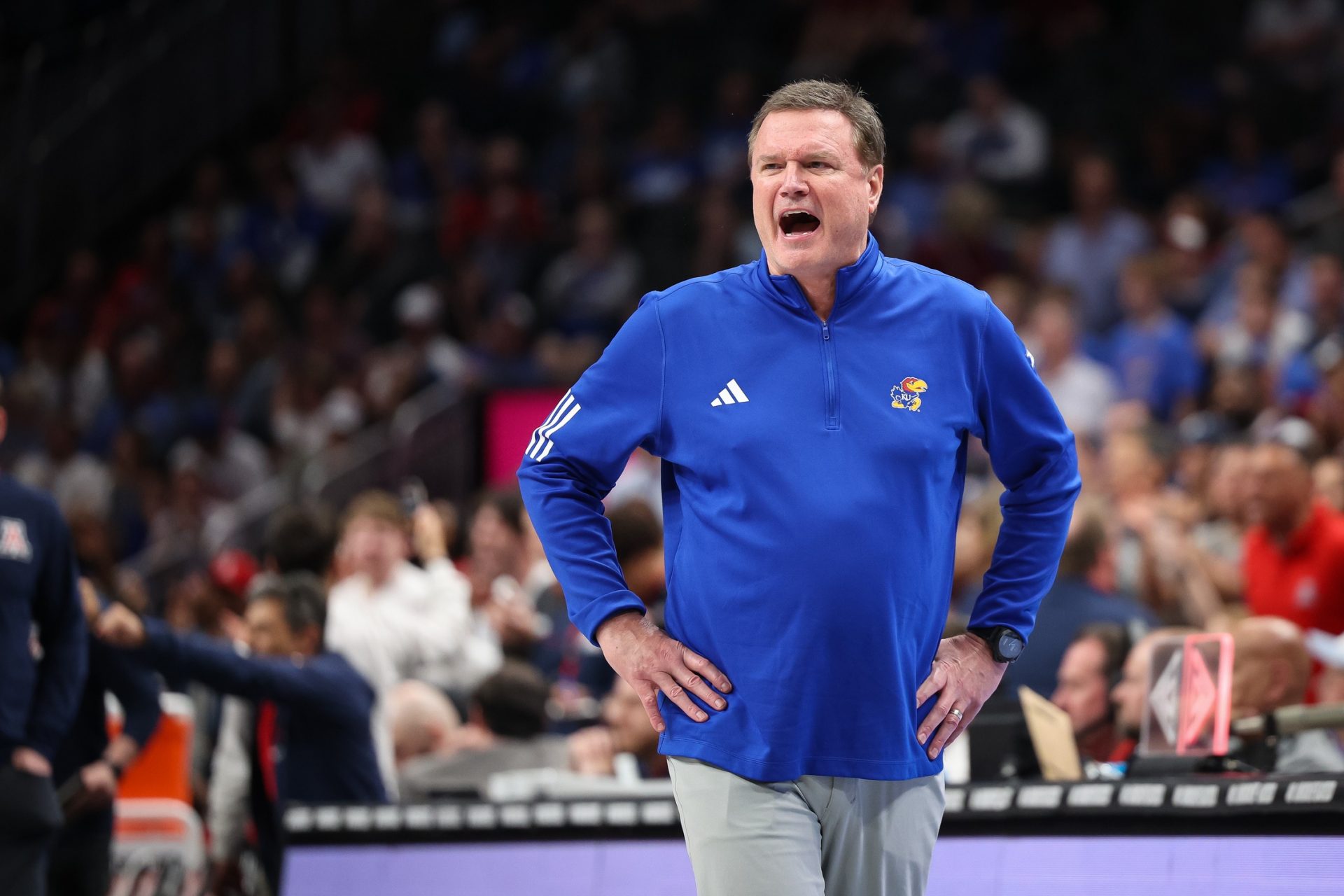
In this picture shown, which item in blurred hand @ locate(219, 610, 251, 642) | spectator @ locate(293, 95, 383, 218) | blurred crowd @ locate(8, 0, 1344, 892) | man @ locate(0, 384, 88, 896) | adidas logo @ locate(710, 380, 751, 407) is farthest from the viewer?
Answer: spectator @ locate(293, 95, 383, 218)

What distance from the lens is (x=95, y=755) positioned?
592cm

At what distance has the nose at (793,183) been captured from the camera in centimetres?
302

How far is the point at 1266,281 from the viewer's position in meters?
9.84

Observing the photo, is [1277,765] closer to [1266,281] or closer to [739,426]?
[739,426]

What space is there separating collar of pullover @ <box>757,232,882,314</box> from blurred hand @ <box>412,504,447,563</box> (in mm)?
5427

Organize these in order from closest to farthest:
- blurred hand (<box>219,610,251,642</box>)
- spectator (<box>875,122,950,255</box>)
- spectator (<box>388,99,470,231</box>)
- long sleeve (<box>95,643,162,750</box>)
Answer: long sleeve (<box>95,643,162,750</box>), blurred hand (<box>219,610,251,642</box>), spectator (<box>875,122,950,255</box>), spectator (<box>388,99,470,231</box>)

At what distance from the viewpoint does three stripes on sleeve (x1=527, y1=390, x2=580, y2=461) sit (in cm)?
313

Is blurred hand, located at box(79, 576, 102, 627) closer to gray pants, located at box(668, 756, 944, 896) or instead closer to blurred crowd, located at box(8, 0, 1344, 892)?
blurred crowd, located at box(8, 0, 1344, 892)

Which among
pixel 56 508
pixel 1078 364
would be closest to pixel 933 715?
pixel 56 508

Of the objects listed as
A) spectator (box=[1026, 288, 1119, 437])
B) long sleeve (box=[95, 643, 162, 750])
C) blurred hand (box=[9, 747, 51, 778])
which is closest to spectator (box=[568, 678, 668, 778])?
long sleeve (box=[95, 643, 162, 750])

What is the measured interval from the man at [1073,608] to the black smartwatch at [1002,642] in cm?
313

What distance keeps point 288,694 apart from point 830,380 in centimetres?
329

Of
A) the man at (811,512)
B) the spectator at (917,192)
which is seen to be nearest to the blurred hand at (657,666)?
the man at (811,512)

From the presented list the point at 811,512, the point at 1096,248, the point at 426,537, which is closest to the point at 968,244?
the point at 1096,248
